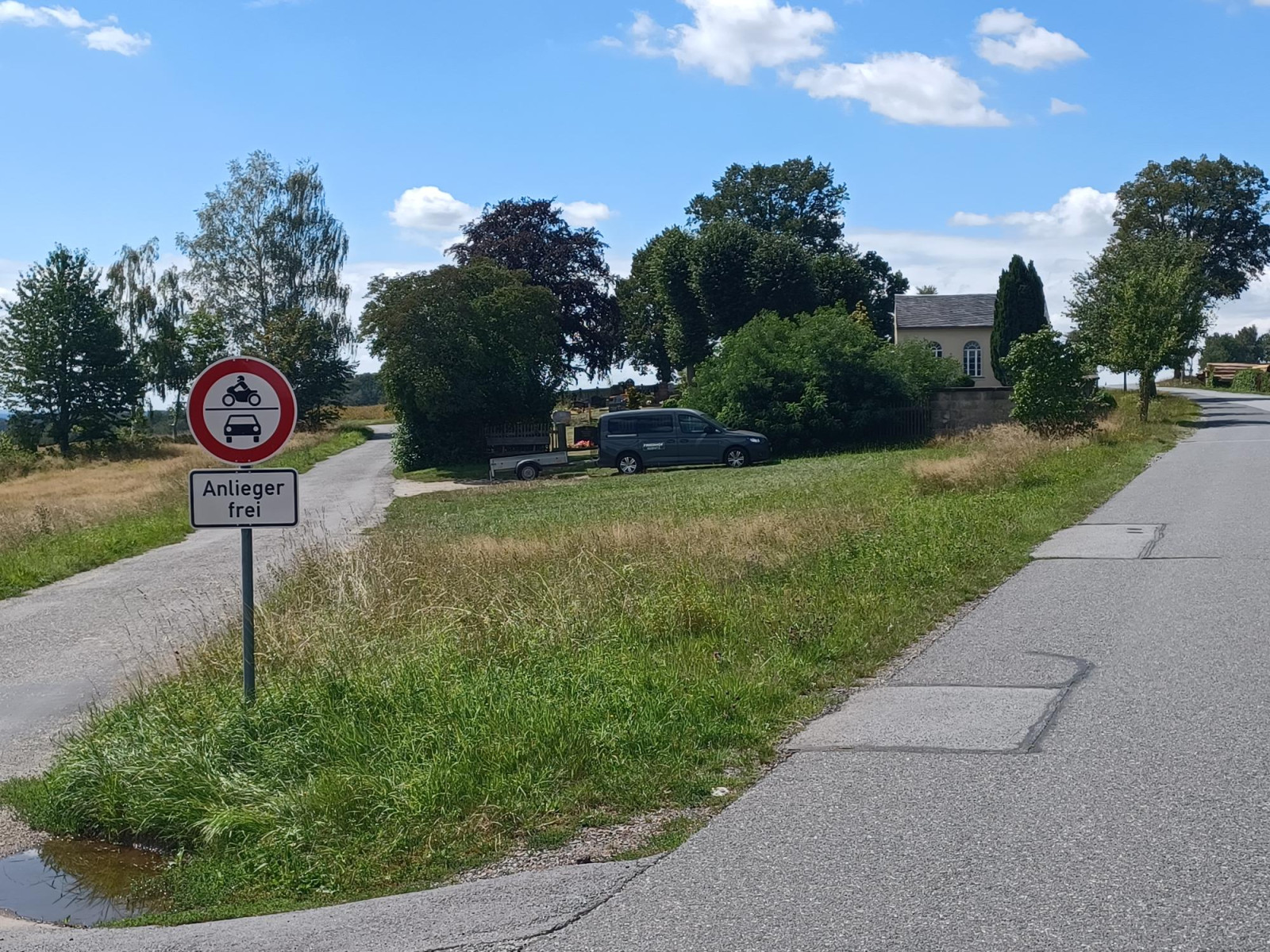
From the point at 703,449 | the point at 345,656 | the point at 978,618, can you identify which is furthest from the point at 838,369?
the point at 345,656

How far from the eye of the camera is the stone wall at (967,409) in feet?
129

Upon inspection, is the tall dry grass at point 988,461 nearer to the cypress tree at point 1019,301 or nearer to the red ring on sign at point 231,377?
the red ring on sign at point 231,377

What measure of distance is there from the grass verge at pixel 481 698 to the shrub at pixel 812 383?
23.9 m

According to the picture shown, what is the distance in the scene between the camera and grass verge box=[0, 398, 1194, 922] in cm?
583

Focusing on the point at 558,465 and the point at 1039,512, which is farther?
the point at 558,465

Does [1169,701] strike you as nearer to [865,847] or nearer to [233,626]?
[865,847]

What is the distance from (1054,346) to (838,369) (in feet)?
30.7

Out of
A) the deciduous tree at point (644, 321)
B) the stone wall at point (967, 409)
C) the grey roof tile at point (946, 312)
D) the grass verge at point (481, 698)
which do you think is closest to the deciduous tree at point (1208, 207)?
the grey roof tile at point (946, 312)

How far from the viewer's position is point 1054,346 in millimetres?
30344

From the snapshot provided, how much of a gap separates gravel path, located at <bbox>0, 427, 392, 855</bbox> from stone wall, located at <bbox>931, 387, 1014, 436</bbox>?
75.2 feet

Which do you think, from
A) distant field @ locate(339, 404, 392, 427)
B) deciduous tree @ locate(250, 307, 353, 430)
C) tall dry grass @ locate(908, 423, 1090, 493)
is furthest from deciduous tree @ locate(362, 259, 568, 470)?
distant field @ locate(339, 404, 392, 427)

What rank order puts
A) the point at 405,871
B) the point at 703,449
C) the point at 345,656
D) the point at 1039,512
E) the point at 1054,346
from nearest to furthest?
the point at 405,871, the point at 345,656, the point at 1039,512, the point at 1054,346, the point at 703,449

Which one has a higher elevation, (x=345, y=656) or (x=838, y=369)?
(x=838, y=369)

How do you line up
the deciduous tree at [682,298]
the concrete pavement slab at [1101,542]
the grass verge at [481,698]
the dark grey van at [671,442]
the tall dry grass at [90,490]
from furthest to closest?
the deciduous tree at [682,298]
the dark grey van at [671,442]
the tall dry grass at [90,490]
the concrete pavement slab at [1101,542]
the grass verge at [481,698]
